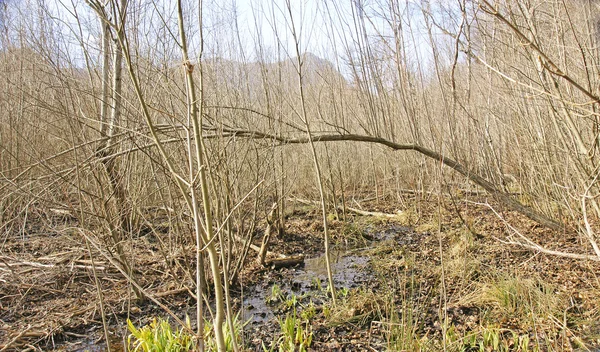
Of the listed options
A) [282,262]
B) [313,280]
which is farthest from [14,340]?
[282,262]

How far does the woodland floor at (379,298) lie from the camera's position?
8.03 feet

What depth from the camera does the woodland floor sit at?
2.45 m

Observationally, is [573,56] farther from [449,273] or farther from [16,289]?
[16,289]

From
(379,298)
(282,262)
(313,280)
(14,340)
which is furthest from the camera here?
(282,262)

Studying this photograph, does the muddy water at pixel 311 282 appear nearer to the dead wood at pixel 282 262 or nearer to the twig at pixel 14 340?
the dead wood at pixel 282 262

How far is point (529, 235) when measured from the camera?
404cm

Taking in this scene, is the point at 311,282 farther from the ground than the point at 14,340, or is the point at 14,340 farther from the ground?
the point at 14,340

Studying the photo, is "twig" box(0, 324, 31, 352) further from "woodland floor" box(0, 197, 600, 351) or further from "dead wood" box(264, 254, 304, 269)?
"dead wood" box(264, 254, 304, 269)

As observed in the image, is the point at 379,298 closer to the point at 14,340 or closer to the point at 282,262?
the point at 282,262

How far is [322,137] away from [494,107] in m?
2.02

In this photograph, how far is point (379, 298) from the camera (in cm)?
302

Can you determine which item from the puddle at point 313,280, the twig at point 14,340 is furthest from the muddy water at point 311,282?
the twig at point 14,340

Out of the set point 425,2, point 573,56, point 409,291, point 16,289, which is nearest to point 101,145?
point 16,289

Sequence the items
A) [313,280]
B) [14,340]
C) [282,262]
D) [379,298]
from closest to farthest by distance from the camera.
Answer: [14,340] → [379,298] → [313,280] → [282,262]
